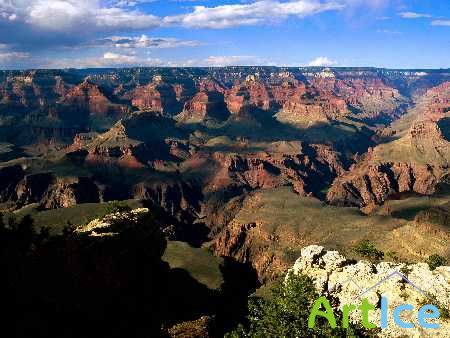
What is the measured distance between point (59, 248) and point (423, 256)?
113 meters

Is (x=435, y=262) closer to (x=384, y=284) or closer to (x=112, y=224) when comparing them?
(x=384, y=284)

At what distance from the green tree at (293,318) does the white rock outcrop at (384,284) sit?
2.67 meters

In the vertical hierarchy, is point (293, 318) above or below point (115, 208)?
above

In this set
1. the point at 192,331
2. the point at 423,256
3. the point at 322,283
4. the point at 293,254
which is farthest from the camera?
the point at 293,254

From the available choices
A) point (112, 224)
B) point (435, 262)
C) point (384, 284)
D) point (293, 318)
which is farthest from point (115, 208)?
point (384, 284)

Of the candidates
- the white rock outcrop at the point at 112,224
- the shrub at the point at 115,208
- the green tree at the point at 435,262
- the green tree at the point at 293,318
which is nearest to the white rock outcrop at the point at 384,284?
the green tree at the point at 293,318

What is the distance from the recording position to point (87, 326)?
246 ft

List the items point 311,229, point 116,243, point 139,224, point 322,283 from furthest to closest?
1. point 311,229
2. point 139,224
3. point 116,243
4. point 322,283

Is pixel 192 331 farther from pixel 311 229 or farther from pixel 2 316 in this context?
pixel 311 229

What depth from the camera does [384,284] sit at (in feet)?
216

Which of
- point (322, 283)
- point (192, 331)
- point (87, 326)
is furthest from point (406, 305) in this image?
point (87, 326)

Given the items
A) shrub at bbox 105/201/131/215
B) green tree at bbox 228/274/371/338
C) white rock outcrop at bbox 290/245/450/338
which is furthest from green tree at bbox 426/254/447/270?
shrub at bbox 105/201/131/215

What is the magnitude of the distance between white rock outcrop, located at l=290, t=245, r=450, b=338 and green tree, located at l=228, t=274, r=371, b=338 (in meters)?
2.67

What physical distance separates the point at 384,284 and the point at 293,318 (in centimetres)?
1281
